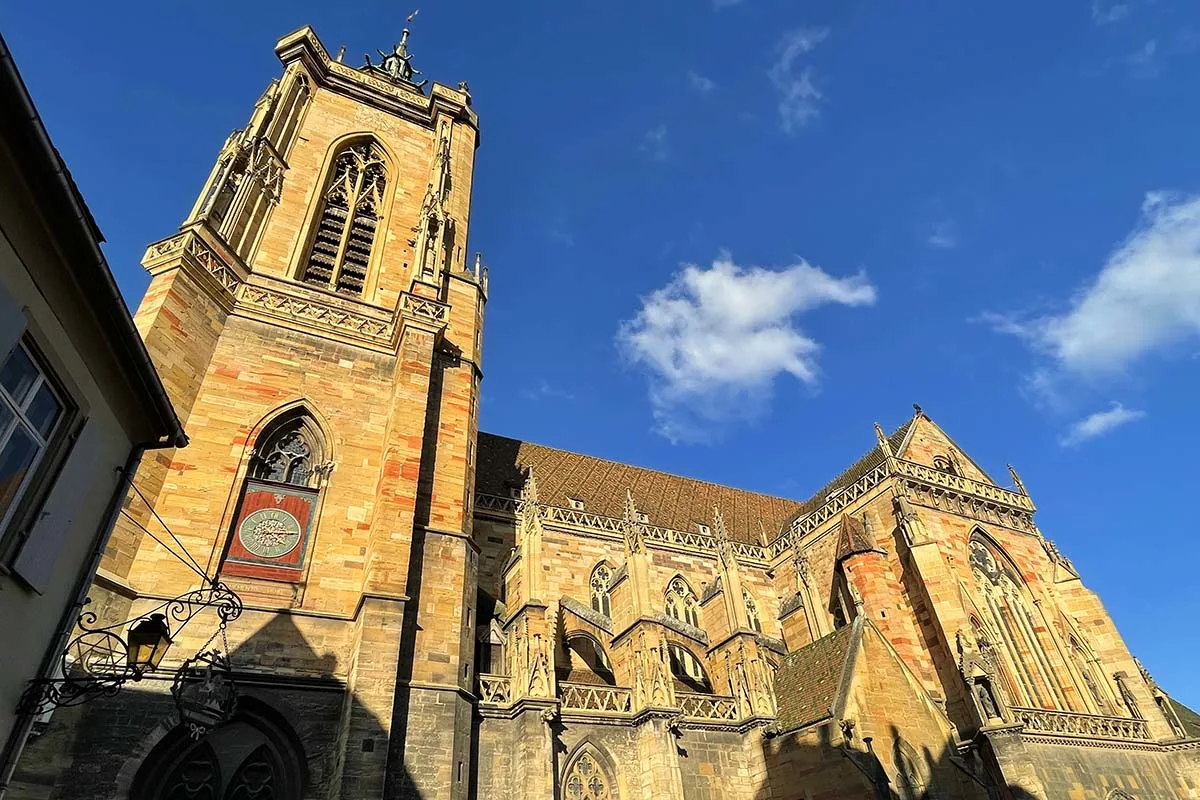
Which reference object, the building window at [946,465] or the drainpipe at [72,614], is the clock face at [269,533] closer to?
the drainpipe at [72,614]

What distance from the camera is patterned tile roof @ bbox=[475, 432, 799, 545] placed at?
2192cm

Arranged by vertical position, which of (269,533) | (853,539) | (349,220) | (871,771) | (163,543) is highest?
(349,220)

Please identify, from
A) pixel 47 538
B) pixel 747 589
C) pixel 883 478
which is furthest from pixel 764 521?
pixel 47 538

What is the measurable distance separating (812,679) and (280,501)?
39.0 ft

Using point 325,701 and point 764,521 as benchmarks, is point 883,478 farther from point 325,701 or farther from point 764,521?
point 325,701

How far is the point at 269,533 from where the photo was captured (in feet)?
38.0

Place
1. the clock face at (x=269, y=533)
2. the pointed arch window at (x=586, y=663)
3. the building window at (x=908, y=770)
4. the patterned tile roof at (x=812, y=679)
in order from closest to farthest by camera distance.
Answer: the clock face at (x=269, y=533) < the building window at (x=908, y=770) < the patterned tile roof at (x=812, y=679) < the pointed arch window at (x=586, y=663)

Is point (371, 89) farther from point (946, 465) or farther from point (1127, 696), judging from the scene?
point (1127, 696)

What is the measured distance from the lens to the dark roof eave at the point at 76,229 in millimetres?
4386

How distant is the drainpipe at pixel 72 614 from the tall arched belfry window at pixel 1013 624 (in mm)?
19293

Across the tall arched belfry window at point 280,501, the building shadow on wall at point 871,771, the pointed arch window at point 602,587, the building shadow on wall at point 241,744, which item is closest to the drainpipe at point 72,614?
the building shadow on wall at point 241,744

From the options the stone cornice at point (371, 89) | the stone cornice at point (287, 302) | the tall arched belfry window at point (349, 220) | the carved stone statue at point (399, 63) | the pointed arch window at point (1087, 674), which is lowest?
the pointed arch window at point (1087, 674)

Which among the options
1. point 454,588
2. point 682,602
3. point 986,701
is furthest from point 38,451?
point 682,602

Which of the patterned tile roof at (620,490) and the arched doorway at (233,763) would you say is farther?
the patterned tile roof at (620,490)
